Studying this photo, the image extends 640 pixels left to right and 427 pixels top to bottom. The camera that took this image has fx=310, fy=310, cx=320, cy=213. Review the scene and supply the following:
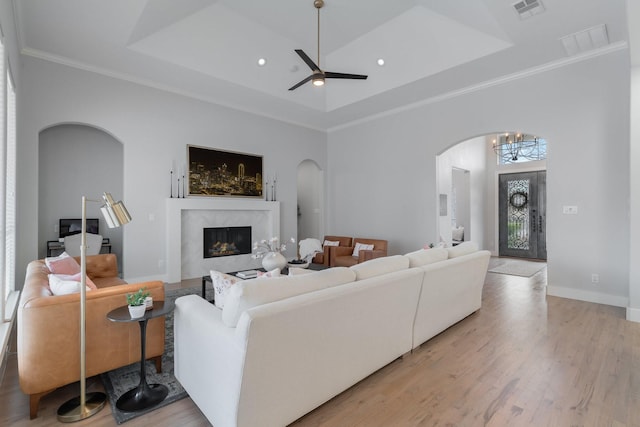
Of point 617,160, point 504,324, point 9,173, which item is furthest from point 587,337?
point 9,173

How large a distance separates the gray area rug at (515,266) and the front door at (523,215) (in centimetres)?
58

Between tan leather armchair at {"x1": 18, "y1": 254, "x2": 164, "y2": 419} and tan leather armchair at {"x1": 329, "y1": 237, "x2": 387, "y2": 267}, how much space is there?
12.5ft

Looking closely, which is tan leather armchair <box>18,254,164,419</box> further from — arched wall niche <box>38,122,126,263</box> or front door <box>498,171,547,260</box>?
front door <box>498,171,547,260</box>

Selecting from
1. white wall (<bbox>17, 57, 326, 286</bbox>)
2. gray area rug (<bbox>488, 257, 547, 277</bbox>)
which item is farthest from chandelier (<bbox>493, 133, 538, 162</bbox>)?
white wall (<bbox>17, 57, 326, 286</bbox>)

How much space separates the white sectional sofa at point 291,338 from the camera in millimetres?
1591

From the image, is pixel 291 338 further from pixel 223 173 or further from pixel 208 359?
pixel 223 173

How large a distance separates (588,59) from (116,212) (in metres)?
5.96

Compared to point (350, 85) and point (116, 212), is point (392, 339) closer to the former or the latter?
point (116, 212)

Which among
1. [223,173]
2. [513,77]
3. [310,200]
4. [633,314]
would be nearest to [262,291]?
[633,314]

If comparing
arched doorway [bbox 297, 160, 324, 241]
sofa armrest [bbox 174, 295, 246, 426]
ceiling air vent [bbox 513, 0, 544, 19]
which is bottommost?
sofa armrest [bbox 174, 295, 246, 426]

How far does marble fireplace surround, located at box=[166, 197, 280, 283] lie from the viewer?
5391mm

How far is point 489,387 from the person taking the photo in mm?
2270

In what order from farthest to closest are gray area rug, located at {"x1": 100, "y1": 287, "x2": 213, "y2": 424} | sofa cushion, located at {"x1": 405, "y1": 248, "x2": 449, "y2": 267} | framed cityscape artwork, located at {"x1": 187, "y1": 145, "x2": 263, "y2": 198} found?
framed cityscape artwork, located at {"x1": 187, "y1": 145, "x2": 263, "y2": 198} < sofa cushion, located at {"x1": 405, "y1": 248, "x2": 449, "y2": 267} < gray area rug, located at {"x1": 100, "y1": 287, "x2": 213, "y2": 424}

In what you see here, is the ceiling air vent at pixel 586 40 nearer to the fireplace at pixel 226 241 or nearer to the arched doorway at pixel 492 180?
the arched doorway at pixel 492 180
